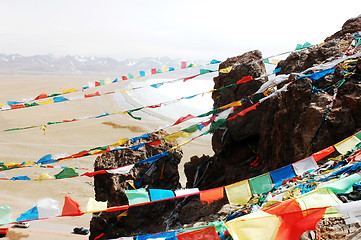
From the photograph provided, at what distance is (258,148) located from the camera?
30.1 feet

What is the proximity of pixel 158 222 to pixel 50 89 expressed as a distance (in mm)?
62179

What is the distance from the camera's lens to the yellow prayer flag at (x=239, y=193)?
5.20 metres

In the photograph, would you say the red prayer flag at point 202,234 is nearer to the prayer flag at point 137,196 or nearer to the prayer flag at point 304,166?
the prayer flag at point 137,196

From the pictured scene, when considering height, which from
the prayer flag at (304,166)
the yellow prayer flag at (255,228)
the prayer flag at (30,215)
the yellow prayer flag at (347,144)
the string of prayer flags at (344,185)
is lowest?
the prayer flag at (304,166)

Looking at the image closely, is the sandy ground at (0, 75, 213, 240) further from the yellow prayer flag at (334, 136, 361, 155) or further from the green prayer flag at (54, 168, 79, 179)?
the yellow prayer flag at (334, 136, 361, 155)

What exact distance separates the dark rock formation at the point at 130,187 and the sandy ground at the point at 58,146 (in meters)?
4.90

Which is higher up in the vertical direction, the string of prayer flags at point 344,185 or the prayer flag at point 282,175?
the string of prayer flags at point 344,185

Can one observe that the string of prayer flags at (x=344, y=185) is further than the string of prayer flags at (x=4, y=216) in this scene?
No

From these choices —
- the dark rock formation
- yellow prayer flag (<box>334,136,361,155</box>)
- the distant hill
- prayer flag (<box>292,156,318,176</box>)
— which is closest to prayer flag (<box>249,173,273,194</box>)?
prayer flag (<box>292,156,318,176</box>)

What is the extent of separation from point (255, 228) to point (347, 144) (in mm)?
3425

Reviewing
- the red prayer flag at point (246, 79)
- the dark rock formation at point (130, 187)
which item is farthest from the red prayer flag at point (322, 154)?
the dark rock formation at point (130, 187)

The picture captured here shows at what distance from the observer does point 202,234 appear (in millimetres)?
3953

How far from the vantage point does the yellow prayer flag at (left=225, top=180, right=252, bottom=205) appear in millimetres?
5199

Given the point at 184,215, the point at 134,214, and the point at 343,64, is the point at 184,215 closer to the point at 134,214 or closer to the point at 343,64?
the point at 134,214
